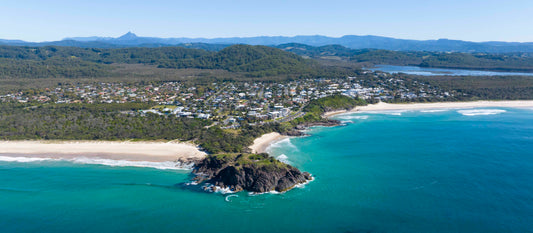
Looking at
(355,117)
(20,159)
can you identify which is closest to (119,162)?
(20,159)

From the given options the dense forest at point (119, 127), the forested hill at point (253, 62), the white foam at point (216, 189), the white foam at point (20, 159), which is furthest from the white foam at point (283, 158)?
the forested hill at point (253, 62)

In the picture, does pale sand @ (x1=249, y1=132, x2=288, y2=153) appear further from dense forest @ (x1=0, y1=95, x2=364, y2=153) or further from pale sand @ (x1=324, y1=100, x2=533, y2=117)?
pale sand @ (x1=324, y1=100, x2=533, y2=117)

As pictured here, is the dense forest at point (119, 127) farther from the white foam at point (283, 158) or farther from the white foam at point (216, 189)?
the white foam at point (216, 189)

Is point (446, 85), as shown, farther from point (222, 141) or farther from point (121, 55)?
point (121, 55)

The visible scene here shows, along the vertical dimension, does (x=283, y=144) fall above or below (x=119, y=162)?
above

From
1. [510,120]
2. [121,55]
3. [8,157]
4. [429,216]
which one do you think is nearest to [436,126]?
[510,120]

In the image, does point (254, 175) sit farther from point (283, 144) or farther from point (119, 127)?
point (119, 127)

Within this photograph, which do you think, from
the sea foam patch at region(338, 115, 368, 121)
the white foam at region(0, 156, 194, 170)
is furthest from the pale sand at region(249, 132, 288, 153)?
the sea foam patch at region(338, 115, 368, 121)
